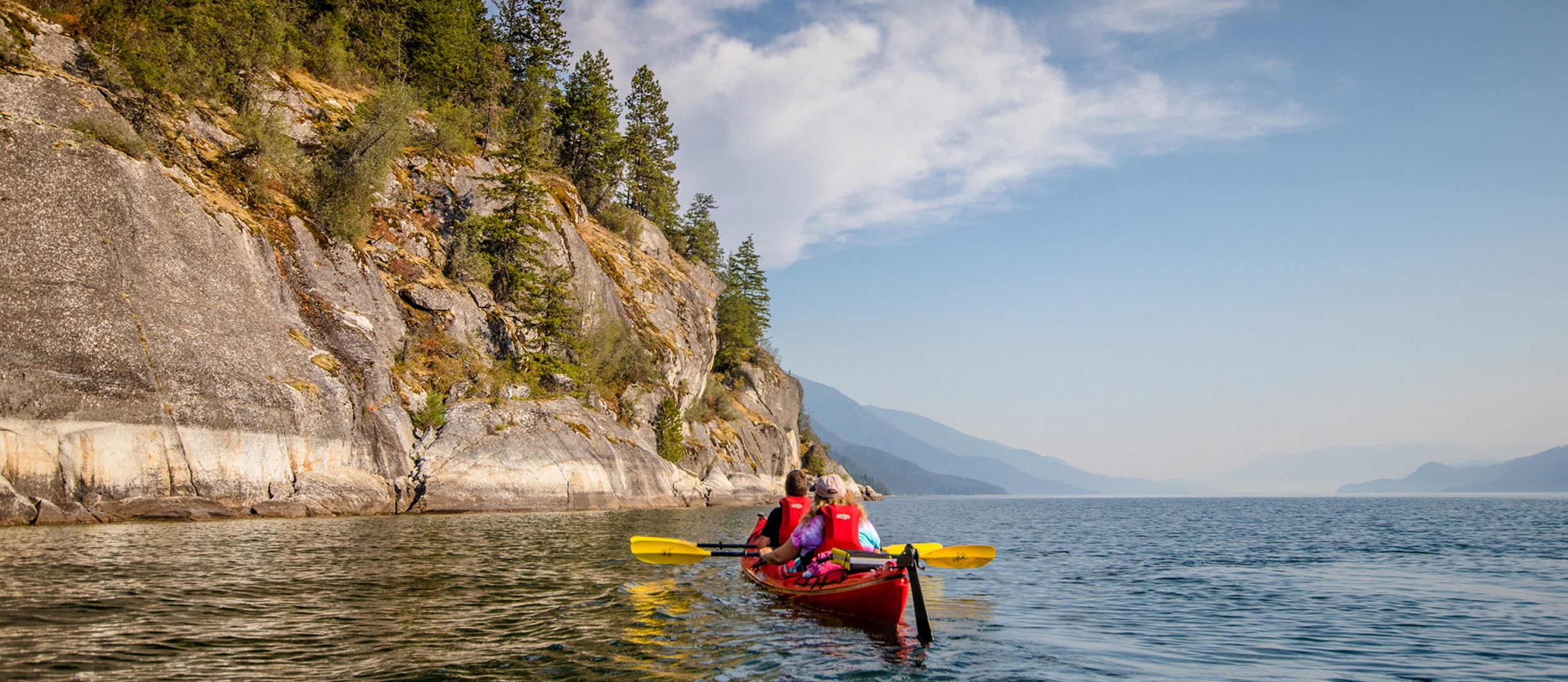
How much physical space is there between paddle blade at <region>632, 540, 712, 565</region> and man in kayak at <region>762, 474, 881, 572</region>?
2.69 meters

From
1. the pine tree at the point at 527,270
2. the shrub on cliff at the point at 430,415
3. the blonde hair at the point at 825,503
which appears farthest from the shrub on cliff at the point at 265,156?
the blonde hair at the point at 825,503

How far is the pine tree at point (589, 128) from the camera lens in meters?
64.7

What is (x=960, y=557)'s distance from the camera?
1319cm

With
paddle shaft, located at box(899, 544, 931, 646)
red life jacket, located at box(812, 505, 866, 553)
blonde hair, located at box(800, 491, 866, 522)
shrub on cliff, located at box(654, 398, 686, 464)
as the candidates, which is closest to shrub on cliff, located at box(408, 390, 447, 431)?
shrub on cliff, located at box(654, 398, 686, 464)

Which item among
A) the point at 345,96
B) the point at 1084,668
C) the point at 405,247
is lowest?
the point at 1084,668

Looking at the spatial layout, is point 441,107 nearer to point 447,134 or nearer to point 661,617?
point 447,134

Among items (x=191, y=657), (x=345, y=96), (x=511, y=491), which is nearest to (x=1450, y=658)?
(x=191, y=657)

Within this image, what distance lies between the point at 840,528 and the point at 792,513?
2077mm

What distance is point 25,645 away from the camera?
306 inches

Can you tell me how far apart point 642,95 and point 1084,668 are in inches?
2968

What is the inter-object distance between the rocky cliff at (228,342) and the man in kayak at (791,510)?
1889 cm

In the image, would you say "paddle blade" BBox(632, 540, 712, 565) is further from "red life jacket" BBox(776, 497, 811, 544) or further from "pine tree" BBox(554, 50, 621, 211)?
"pine tree" BBox(554, 50, 621, 211)

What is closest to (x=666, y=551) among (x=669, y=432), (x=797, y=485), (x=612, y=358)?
(x=797, y=485)

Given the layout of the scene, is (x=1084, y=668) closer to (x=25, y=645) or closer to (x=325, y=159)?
(x=25, y=645)
